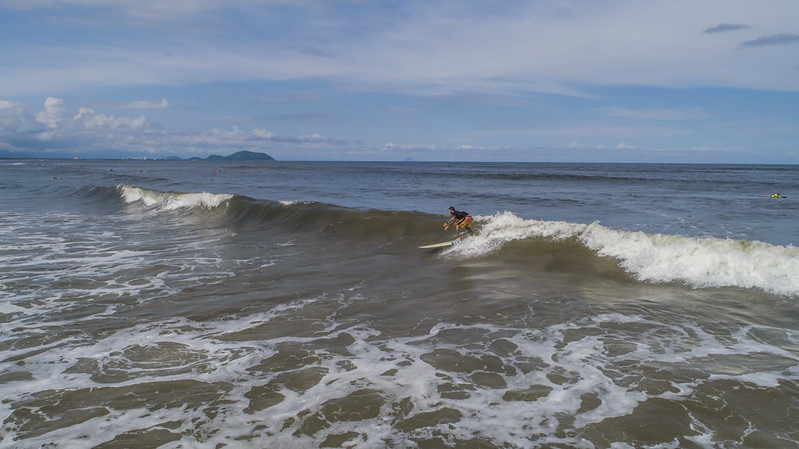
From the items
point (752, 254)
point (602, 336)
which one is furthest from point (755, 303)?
point (602, 336)

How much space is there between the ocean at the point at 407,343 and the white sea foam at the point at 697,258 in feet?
0.17

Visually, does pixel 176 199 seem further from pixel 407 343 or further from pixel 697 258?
pixel 697 258

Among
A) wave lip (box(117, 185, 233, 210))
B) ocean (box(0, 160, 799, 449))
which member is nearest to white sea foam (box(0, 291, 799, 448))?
ocean (box(0, 160, 799, 449))

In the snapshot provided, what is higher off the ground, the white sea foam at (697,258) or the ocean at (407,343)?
the white sea foam at (697,258)

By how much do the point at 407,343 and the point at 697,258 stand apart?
8.25 meters

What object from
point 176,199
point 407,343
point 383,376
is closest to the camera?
point 383,376

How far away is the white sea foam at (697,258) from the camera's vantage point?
1001 cm

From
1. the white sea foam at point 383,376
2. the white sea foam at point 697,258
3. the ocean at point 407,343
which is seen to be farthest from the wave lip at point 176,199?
the white sea foam at point 383,376

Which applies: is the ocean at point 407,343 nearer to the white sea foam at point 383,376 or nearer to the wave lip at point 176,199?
the white sea foam at point 383,376

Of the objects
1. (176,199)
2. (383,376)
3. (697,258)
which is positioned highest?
(176,199)

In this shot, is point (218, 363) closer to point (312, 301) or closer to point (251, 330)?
point (251, 330)

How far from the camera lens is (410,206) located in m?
28.3

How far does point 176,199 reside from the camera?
28344 mm

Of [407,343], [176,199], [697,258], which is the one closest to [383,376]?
[407,343]
